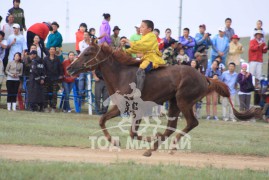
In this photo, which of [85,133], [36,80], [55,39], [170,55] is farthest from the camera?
[55,39]

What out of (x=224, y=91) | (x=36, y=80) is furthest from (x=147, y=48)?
(x=36, y=80)

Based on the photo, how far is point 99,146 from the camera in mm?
12867

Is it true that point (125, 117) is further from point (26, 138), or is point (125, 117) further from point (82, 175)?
point (82, 175)

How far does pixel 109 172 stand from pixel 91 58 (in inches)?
154

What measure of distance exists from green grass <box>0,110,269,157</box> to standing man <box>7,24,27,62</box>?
220 centimetres

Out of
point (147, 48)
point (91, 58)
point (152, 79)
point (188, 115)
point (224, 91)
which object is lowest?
point (188, 115)

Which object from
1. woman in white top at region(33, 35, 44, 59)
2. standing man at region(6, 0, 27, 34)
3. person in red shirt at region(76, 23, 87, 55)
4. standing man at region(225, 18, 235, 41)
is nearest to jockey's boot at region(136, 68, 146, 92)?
woman in white top at region(33, 35, 44, 59)

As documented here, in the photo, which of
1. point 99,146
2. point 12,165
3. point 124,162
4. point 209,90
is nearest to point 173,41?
point 209,90

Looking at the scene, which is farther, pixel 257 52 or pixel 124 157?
pixel 257 52

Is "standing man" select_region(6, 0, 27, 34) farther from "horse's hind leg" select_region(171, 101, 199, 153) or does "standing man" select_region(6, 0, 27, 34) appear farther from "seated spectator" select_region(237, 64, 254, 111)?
"horse's hind leg" select_region(171, 101, 199, 153)

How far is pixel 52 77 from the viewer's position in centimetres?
1948

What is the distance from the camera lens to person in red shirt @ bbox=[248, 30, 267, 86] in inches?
845

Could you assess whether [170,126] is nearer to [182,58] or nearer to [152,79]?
[152,79]

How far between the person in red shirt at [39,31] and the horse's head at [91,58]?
7464mm
